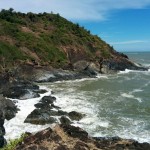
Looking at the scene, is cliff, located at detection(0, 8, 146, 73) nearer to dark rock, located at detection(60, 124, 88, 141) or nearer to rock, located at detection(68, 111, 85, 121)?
rock, located at detection(68, 111, 85, 121)

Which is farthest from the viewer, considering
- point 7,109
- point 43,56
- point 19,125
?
point 43,56

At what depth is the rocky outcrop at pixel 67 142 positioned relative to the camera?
52.2 ft

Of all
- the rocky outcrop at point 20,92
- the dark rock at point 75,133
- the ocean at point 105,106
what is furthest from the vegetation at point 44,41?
A: the dark rock at point 75,133

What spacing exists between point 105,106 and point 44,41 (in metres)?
45.1

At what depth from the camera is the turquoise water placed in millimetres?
31156

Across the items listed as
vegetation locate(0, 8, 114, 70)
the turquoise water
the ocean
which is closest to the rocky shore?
the ocean

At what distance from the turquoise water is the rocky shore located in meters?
2.20

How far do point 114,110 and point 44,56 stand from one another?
39463 mm

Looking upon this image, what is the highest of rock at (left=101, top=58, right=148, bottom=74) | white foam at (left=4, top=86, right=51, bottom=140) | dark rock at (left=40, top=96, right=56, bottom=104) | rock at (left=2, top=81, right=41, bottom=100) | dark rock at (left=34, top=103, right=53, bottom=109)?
rock at (left=101, top=58, right=148, bottom=74)

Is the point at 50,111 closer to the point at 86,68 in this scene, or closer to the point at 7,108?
the point at 7,108

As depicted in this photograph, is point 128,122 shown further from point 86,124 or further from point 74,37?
point 74,37

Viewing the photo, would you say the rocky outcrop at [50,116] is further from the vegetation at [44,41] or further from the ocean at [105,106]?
the vegetation at [44,41]

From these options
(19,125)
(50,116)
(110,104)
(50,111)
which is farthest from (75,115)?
(110,104)

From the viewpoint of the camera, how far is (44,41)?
82.8 meters
